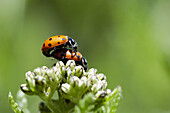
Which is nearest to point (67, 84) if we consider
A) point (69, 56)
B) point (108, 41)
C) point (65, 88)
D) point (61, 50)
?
point (65, 88)

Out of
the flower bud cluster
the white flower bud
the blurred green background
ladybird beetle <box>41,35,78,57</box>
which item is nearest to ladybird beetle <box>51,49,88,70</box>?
the flower bud cluster

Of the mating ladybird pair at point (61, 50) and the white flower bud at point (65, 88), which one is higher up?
the mating ladybird pair at point (61, 50)

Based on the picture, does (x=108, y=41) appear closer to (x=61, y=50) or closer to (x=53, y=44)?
(x=53, y=44)

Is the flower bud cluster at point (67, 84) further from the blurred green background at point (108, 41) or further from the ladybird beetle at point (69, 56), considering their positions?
the blurred green background at point (108, 41)

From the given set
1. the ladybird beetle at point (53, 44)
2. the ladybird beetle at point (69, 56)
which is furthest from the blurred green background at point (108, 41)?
the ladybird beetle at point (69, 56)

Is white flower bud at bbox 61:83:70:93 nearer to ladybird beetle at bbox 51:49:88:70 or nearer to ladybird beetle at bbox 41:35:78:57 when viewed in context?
ladybird beetle at bbox 51:49:88:70

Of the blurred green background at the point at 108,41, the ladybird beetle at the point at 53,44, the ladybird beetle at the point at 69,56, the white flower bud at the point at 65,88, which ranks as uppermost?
the blurred green background at the point at 108,41

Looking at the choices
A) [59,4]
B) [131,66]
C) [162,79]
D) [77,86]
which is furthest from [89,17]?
[77,86]
